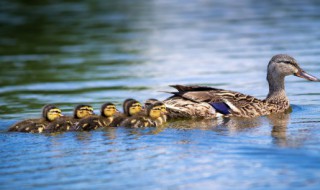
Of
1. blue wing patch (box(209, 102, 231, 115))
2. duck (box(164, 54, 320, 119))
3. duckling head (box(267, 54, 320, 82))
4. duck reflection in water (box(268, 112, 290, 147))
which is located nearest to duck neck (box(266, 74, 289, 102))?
duckling head (box(267, 54, 320, 82))

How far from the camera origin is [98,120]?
11125mm

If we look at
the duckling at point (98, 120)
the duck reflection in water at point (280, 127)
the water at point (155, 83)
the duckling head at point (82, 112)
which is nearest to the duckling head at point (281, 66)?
the water at point (155, 83)

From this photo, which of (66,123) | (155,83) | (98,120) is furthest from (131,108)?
(155,83)

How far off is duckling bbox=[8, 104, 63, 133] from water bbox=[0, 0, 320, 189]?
0.51ft

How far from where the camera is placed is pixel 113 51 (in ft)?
65.2

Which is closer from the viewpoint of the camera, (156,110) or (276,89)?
(156,110)

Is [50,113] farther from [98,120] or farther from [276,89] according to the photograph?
[276,89]

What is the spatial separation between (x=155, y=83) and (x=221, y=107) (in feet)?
11.9

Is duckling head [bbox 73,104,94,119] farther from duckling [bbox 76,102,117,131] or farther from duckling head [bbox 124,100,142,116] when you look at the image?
duckling head [bbox 124,100,142,116]

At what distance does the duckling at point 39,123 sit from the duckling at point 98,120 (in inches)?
14.4

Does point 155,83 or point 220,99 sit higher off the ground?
point 155,83

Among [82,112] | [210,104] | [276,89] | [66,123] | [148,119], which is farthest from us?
[276,89]

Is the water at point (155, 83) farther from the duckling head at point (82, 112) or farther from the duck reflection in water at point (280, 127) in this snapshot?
the duckling head at point (82, 112)

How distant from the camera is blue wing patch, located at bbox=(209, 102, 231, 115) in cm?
1207
